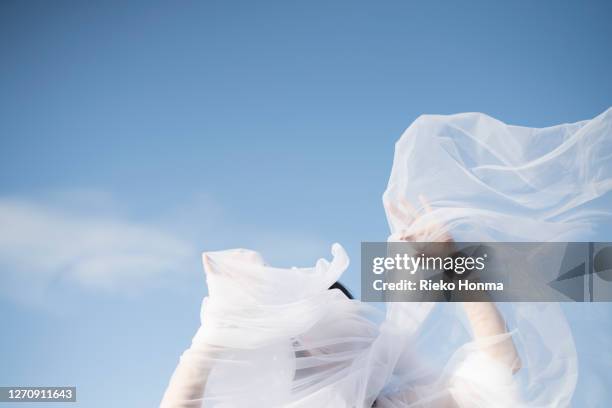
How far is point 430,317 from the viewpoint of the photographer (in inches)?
69.1

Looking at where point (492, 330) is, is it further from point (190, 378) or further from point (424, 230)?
point (190, 378)

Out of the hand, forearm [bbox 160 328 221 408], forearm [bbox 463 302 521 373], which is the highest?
the hand

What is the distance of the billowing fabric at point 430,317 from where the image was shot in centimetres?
154

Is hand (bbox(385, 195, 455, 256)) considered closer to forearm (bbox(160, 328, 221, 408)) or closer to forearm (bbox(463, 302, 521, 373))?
forearm (bbox(463, 302, 521, 373))

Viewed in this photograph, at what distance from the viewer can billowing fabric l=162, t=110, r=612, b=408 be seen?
154 cm

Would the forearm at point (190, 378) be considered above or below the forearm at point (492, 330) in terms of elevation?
below

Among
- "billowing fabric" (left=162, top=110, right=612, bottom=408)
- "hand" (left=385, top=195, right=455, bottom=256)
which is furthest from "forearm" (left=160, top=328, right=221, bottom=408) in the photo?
"hand" (left=385, top=195, right=455, bottom=256)

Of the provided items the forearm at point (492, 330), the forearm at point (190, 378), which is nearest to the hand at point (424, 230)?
the forearm at point (492, 330)

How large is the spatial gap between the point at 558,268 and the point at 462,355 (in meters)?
0.43

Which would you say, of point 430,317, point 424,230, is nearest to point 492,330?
point 430,317

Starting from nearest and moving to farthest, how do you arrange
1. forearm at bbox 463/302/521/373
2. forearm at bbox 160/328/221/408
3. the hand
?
forearm at bbox 160/328/221/408 < forearm at bbox 463/302/521/373 < the hand

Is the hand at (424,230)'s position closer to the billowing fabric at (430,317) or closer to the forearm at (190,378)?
the billowing fabric at (430,317)

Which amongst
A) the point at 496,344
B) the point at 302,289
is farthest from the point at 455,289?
the point at 302,289

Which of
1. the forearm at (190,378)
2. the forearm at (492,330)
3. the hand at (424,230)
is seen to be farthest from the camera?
the hand at (424,230)
